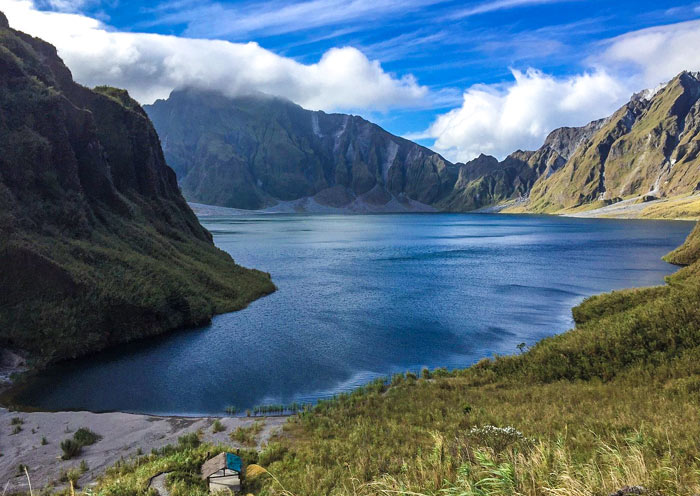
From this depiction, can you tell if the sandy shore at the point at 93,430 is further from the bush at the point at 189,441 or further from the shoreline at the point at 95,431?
the bush at the point at 189,441

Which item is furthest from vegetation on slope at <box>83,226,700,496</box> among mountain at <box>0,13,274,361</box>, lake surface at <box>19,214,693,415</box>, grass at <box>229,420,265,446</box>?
mountain at <box>0,13,274,361</box>

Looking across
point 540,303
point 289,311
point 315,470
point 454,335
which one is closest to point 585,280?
point 540,303

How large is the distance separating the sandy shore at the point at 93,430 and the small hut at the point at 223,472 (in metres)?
3.91

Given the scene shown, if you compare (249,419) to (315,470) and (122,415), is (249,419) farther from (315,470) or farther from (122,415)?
(315,470)

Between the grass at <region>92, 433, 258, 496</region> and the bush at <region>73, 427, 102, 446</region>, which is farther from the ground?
the grass at <region>92, 433, 258, 496</region>

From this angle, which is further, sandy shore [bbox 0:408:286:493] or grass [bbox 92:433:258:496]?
sandy shore [bbox 0:408:286:493]

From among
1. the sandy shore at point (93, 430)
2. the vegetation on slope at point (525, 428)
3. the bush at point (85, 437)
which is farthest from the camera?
the bush at point (85, 437)

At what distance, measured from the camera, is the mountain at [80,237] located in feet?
121

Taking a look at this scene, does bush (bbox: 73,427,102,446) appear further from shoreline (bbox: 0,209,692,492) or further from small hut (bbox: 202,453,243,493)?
small hut (bbox: 202,453,243,493)

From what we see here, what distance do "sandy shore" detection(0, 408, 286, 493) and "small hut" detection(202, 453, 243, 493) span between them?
12.8ft

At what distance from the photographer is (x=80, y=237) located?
47.5m

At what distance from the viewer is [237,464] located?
16141mm

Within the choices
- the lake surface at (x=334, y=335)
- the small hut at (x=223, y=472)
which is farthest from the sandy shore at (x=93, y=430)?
the small hut at (x=223, y=472)

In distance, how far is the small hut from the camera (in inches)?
591
